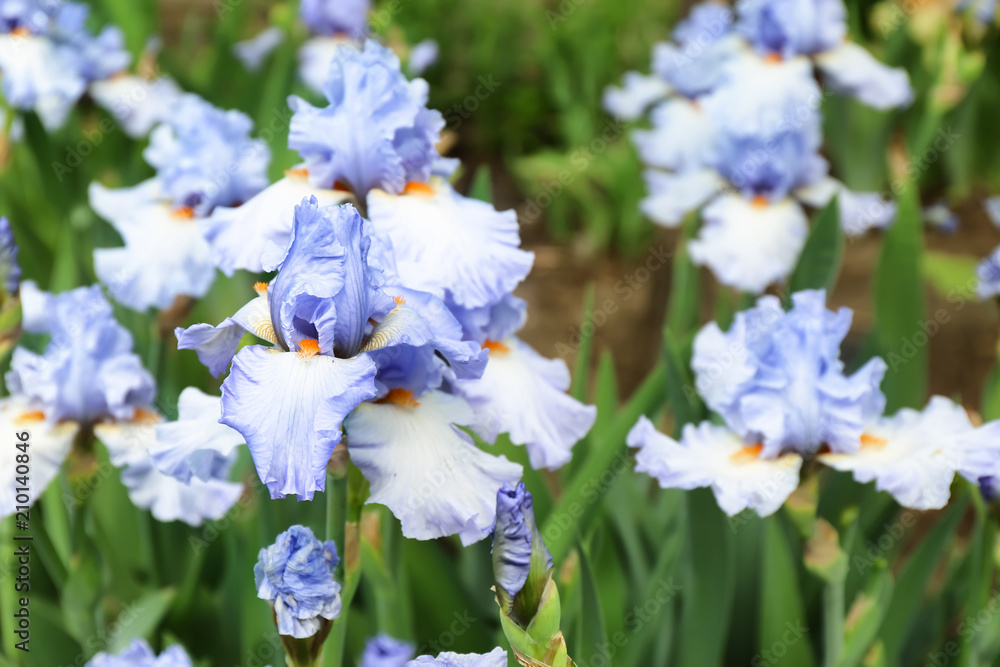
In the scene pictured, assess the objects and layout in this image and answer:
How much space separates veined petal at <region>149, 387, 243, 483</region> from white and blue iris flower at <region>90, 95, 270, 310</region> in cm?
43

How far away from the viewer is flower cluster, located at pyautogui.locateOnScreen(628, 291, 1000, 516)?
107 cm

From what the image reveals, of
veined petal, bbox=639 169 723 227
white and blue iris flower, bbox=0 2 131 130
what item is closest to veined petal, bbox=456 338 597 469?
veined petal, bbox=639 169 723 227

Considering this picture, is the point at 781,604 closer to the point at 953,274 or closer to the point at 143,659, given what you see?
the point at 143,659

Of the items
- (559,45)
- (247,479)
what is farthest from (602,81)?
(247,479)

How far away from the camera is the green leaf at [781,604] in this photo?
1342 millimetres

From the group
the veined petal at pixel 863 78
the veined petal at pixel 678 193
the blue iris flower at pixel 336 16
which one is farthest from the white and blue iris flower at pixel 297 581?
the blue iris flower at pixel 336 16

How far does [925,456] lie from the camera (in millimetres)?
1078

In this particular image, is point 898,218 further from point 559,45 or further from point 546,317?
point 559,45

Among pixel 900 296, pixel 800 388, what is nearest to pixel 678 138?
pixel 900 296

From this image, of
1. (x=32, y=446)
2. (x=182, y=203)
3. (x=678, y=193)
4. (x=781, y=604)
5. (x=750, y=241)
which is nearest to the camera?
(x=32, y=446)

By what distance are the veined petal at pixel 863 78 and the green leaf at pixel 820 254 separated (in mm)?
493

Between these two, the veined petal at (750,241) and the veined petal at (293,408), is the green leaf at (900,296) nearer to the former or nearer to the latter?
the veined petal at (750,241)

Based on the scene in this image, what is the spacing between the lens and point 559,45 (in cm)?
397

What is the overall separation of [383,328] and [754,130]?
109 cm
